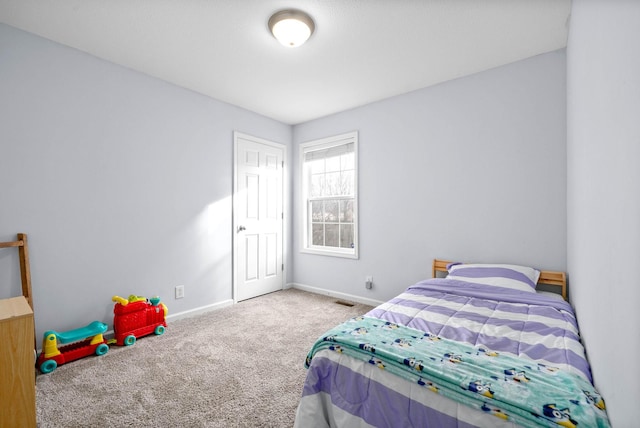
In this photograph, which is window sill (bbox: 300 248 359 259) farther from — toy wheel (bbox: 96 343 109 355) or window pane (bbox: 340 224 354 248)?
toy wheel (bbox: 96 343 109 355)

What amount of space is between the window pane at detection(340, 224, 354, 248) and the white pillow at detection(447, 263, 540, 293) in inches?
61.5

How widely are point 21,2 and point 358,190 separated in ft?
11.0

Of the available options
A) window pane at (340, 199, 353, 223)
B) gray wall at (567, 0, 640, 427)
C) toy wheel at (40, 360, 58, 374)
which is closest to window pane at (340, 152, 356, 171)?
window pane at (340, 199, 353, 223)

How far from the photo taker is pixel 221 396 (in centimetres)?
187

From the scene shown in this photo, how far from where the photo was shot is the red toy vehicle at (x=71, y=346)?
217 cm

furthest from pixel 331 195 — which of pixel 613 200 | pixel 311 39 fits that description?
pixel 613 200

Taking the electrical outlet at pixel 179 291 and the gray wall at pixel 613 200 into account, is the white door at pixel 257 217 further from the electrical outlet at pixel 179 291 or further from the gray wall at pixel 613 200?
the gray wall at pixel 613 200

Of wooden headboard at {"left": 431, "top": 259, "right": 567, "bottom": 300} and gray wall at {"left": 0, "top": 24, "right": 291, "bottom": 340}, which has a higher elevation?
gray wall at {"left": 0, "top": 24, "right": 291, "bottom": 340}

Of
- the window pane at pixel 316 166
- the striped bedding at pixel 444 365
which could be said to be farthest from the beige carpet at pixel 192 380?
the window pane at pixel 316 166

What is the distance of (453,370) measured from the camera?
1141 mm

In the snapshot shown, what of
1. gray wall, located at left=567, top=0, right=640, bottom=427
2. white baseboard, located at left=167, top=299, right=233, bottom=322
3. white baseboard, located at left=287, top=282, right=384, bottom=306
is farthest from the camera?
white baseboard, located at left=287, top=282, right=384, bottom=306

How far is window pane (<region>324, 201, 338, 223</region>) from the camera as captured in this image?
13.9 feet

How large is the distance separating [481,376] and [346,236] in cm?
305

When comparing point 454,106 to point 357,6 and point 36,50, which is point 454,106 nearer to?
point 357,6
